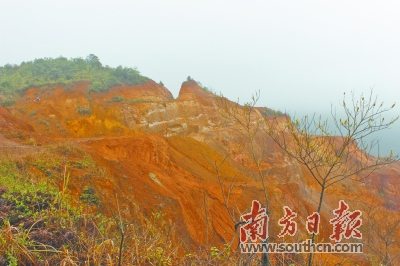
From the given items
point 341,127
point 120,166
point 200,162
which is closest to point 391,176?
point 200,162

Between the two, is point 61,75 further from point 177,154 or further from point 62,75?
point 177,154

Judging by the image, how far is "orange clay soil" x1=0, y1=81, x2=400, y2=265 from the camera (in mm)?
13180

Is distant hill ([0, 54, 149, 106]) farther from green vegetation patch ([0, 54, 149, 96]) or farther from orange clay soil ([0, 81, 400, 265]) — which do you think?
orange clay soil ([0, 81, 400, 265])

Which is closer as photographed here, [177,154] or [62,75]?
[177,154]

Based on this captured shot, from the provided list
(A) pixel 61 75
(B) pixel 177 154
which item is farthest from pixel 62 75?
(B) pixel 177 154

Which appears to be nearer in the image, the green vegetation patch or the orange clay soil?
the orange clay soil

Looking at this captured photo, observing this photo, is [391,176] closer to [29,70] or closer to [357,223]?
[357,223]

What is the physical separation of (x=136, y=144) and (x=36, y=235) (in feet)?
51.8

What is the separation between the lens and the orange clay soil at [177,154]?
43.2 feet

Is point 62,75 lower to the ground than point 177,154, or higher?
higher

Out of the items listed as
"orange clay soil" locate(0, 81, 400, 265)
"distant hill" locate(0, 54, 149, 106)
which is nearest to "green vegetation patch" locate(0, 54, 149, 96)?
"distant hill" locate(0, 54, 149, 106)

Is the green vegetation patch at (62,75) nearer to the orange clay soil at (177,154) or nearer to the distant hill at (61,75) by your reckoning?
the distant hill at (61,75)

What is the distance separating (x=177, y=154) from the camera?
21.9m

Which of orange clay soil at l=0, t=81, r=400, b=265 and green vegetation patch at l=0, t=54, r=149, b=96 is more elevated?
green vegetation patch at l=0, t=54, r=149, b=96
